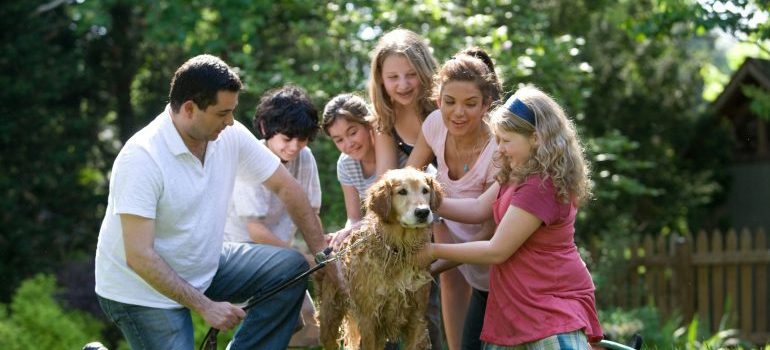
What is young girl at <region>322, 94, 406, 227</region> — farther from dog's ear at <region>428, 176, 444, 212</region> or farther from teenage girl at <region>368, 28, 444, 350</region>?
dog's ear at <region>428, 176, 444, 212</region>

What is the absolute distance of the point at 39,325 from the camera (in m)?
11.9

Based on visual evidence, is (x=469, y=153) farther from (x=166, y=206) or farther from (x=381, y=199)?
(x=166, y=206)

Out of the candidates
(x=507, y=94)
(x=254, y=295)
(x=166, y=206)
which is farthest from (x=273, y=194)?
(x=507, y=94)

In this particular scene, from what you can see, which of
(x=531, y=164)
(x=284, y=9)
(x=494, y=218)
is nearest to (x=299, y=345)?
(x=494, y=218)

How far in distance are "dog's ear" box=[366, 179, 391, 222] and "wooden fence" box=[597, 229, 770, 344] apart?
1037 cm

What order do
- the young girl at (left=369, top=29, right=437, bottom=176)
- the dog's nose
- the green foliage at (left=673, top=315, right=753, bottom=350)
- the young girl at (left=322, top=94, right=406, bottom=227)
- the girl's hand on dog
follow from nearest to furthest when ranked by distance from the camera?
the dog's nose
the girl's hand on dog
the young girl at (left=369, top=29, right=437, bottom=176)
the young girl at (left=322, top=94, right=406, bottom=227)
the green foliage at (left=673, top=315, right=753, bottom=350)

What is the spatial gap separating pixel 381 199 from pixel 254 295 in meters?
0.93

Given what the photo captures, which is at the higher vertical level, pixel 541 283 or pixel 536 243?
pixel 536 243

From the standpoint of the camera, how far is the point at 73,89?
16.5m

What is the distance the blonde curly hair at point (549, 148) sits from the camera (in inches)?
195

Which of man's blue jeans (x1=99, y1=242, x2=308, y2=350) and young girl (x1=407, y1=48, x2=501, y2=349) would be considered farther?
young girl (x1=407, y1=48, x2=501, y2=349)

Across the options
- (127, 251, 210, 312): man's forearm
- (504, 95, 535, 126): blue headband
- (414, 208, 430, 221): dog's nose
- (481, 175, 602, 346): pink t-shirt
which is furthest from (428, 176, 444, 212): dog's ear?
(127, 251, 210, 312): man's forearm

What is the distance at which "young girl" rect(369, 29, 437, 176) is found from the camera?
5938 mm

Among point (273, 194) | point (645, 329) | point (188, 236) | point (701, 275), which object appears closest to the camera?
point (188, 236)
